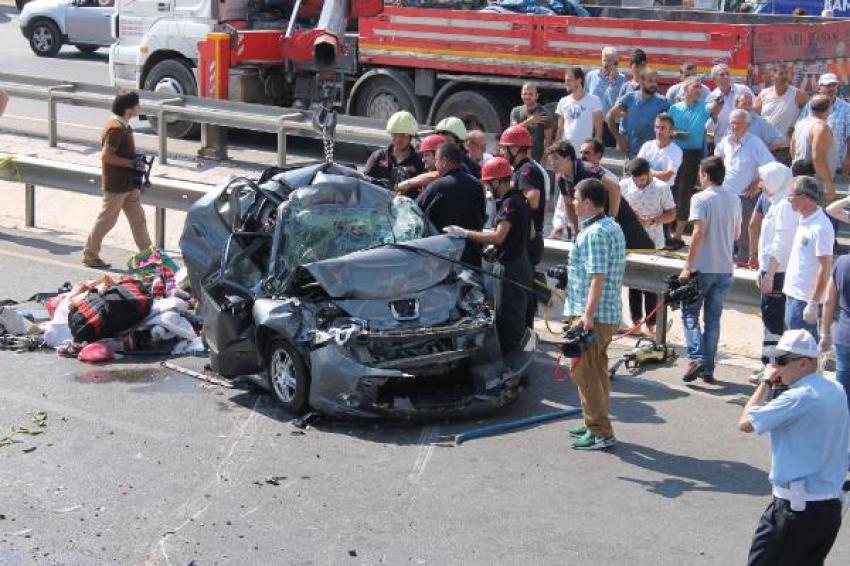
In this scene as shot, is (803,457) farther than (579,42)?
No

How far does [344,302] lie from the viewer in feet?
30.5

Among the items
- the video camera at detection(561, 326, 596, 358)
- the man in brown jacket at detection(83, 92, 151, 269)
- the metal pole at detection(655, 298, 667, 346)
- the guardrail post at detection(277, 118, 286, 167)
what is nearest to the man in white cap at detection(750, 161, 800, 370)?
the metal pole at detection(655, 298, 667, 346)

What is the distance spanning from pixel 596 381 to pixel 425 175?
311cm

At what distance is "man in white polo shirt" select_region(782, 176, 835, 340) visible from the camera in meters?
9.24

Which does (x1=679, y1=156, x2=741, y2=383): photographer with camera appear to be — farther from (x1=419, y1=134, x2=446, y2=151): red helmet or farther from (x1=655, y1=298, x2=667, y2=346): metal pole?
(x1=419, y1=134, x2=446, y2=151): red helmet

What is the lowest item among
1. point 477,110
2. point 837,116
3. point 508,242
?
point 508,242

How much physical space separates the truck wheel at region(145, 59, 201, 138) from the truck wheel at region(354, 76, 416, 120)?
101 inches

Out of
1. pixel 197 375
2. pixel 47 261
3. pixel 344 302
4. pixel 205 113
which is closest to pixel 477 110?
pixel 205 113

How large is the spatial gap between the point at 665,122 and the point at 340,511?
6.73 metres

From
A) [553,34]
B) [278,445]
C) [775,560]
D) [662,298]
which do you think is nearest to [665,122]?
[662,298]

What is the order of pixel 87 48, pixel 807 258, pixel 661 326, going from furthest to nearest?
pixel 87 48 → pixel 661 326 → pixel 807 258

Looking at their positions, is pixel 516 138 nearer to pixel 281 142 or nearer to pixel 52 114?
pixel 281 142

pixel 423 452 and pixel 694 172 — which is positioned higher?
pixel 694 172

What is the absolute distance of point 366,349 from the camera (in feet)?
29.4
